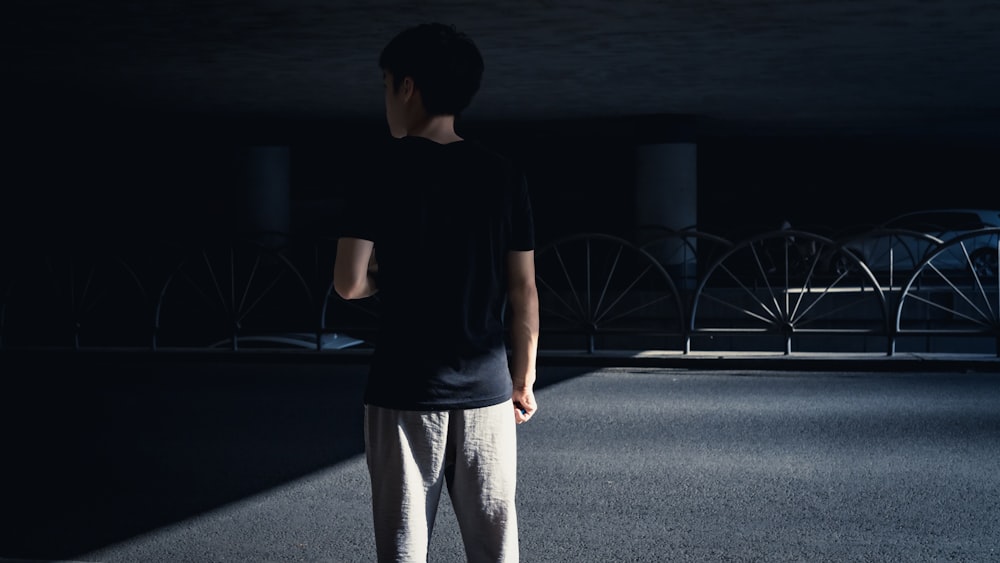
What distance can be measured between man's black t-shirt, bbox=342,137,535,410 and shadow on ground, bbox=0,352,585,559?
9.03ft

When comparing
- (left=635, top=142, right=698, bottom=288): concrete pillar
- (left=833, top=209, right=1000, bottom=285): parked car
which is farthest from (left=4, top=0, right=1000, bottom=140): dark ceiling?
(left=833, top=209, right=1000, bottom=285): parked car

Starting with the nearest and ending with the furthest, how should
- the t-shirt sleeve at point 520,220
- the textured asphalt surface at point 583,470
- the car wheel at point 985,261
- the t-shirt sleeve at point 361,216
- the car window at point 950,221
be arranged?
the t-shirt sleeve at point 361,216 → the t-shirt sleeve at point 520,220 → the textured asphalt surface at point 583,470 → the car wheel at point 985,261 → the car window at point 950,221

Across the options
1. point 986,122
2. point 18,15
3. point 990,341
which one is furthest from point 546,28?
point 986,122

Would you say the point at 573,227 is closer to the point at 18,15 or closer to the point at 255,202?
the point at 255,202

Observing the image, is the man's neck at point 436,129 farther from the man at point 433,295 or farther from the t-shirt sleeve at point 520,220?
the t-shirt sleeve at point 520,220

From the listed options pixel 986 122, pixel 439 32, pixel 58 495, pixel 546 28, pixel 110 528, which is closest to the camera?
pixel 439 32

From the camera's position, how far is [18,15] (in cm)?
961

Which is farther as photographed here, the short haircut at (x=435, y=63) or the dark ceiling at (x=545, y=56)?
the dark ceiling at (x=545, y=56)

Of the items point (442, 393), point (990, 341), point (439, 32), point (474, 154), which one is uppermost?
point (439, 32)

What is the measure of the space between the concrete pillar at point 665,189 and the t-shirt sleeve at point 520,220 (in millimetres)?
17410

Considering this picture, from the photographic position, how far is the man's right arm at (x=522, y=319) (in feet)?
8.09

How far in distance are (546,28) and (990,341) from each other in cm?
805

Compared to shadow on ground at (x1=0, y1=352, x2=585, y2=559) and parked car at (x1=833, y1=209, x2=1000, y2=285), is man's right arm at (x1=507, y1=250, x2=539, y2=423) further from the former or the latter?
parked car at (x1=833, y1=209, x2=1000, y2=285)

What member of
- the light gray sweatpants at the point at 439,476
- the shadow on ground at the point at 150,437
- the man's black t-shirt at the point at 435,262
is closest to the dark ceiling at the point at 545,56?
the shadow on ground at the point at 150,437
